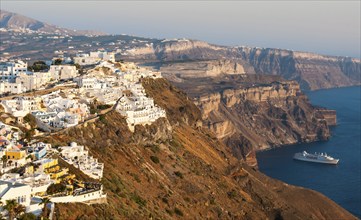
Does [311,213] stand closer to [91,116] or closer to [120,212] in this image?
[91,116]

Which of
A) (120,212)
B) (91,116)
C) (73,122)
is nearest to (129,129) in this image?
(91,116)

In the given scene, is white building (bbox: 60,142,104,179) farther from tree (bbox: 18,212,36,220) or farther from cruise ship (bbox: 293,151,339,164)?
cruise ship (bbox: 293,151,339,164)

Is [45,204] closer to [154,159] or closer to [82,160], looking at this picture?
[82,160]

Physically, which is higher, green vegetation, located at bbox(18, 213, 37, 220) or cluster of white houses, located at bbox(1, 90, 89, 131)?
green vegetation, located at bbox(18, 213, 37, 220)

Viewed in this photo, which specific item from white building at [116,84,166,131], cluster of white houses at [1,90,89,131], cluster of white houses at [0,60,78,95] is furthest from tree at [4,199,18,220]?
→ cluster of white houses at [0,60,78,95]

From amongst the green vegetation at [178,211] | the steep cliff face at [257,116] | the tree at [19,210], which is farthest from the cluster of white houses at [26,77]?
the steep cliff face at [257,116]

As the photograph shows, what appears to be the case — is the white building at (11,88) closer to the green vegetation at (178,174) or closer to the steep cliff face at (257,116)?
the green vegetation at (178,174)
